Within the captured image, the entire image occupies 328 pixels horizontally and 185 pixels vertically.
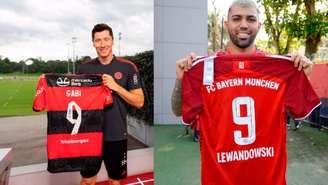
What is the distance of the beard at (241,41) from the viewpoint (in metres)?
1.22

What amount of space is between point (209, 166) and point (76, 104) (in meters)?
0.96

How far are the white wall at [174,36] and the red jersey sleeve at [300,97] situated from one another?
3.46 metres

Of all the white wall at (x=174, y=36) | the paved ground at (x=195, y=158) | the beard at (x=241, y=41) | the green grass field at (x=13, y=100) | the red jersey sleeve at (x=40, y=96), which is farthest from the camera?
the white wall at (x=174, y=36)

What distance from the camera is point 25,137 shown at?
7.73 feet

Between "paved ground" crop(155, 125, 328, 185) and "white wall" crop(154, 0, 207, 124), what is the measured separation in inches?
29.2

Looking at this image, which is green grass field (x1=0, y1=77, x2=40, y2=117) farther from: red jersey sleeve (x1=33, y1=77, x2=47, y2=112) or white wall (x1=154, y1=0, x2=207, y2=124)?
white wall (x1=154, y1=0, x2=207, y2=124)

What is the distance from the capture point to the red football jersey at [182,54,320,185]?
4.21ft

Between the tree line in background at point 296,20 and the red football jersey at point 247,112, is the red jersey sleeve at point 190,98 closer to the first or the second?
the red football jersey at point 247,112

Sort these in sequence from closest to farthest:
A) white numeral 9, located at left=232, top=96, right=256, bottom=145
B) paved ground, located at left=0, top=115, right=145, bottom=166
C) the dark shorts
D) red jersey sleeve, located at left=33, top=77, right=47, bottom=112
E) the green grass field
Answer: white numeral 9, located at left=232, top=96, right=256, bottom=145
red jersey sleeve, located at left=33, top=77, right=47, bottom=112
the dark shorts
the green grass field
paved ground, located at left=0, top=115, right=145, bottom=166

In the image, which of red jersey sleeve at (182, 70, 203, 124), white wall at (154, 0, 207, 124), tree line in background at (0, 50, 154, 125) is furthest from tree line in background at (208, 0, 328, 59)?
red jersey sleeve at (182, 70, 203, 124)

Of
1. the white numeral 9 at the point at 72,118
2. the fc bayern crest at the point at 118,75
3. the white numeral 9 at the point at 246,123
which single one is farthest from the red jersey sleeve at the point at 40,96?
the white numeral 9 at the point at 246,123

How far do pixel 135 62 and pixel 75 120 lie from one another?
2.61ft

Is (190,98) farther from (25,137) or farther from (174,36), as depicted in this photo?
(174,36)

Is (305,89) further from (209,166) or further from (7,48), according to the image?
(7,48)
